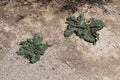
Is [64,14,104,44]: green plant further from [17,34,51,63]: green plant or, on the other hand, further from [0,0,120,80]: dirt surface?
[17,34,51,63]: green plant

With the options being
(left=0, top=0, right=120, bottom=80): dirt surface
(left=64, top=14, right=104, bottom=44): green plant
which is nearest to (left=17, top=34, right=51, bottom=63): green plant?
(left=0, top=0, right=120, bottom=80): dirt surface

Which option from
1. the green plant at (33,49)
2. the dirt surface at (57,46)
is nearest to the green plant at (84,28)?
the dirt surface at (57,46)

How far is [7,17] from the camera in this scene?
13.5 m

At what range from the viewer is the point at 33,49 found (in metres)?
12.2

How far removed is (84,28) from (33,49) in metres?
2.15

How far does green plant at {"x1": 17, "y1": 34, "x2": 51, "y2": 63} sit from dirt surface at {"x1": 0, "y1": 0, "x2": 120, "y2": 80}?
0.58 feet

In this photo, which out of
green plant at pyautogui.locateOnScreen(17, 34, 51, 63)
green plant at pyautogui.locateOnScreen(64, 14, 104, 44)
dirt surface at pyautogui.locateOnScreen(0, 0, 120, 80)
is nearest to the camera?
dirt surface at pyautogui.locateOnScreen(0, 0, 120, 80)

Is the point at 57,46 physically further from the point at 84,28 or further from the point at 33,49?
the point at 84,28

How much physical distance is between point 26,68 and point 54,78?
115cm

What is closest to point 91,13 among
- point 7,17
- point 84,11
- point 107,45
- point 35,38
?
point 84,11

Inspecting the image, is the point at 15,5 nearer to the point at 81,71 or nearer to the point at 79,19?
the point at 79,19

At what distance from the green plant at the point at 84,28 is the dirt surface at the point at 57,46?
0.19 m

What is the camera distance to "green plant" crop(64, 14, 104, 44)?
12.4 m

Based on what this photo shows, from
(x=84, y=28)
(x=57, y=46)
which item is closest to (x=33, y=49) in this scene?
(x=57, y=46)
